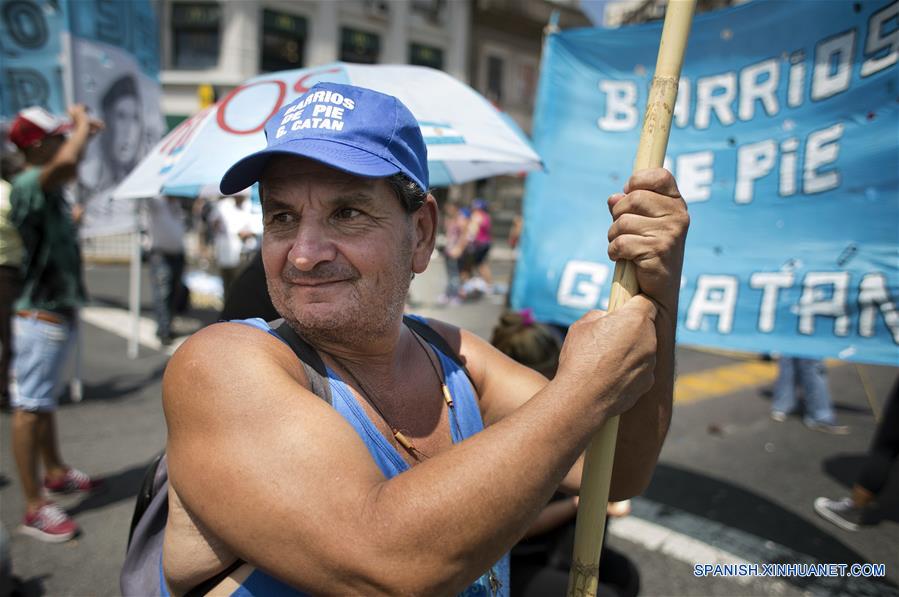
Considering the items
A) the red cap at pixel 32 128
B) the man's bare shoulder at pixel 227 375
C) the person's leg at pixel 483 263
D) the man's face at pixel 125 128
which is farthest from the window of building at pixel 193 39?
the man's bare shoulder at pixel 227 375

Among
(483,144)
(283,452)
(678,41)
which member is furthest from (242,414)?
(483,144)

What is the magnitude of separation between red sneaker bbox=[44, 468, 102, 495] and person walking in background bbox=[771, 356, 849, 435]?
595cm

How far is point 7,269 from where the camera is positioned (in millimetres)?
4590

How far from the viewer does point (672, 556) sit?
3.49 meters

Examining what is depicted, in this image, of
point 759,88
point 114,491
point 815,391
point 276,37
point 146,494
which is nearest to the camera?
point 146,494

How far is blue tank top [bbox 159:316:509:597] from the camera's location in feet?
3.51

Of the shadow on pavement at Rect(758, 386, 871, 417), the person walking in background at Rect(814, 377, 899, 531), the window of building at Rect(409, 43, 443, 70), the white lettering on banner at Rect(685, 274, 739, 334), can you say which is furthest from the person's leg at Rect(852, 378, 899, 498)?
the window of building at Rect(409, 43, 443, 70)

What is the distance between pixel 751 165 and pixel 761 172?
0.21 feet

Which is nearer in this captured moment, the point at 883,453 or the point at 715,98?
the point at 715,98

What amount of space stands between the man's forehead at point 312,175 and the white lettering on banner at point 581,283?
2.35 meters

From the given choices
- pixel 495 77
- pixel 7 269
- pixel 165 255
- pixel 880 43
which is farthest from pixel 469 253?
pixel 495 77

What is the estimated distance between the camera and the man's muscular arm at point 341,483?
2.99 feet

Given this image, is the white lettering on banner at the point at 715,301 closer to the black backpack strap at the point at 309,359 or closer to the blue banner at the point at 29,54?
the black backpack strap at the point at 309,359

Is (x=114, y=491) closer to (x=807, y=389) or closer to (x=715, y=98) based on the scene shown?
(x=715, y=98)
